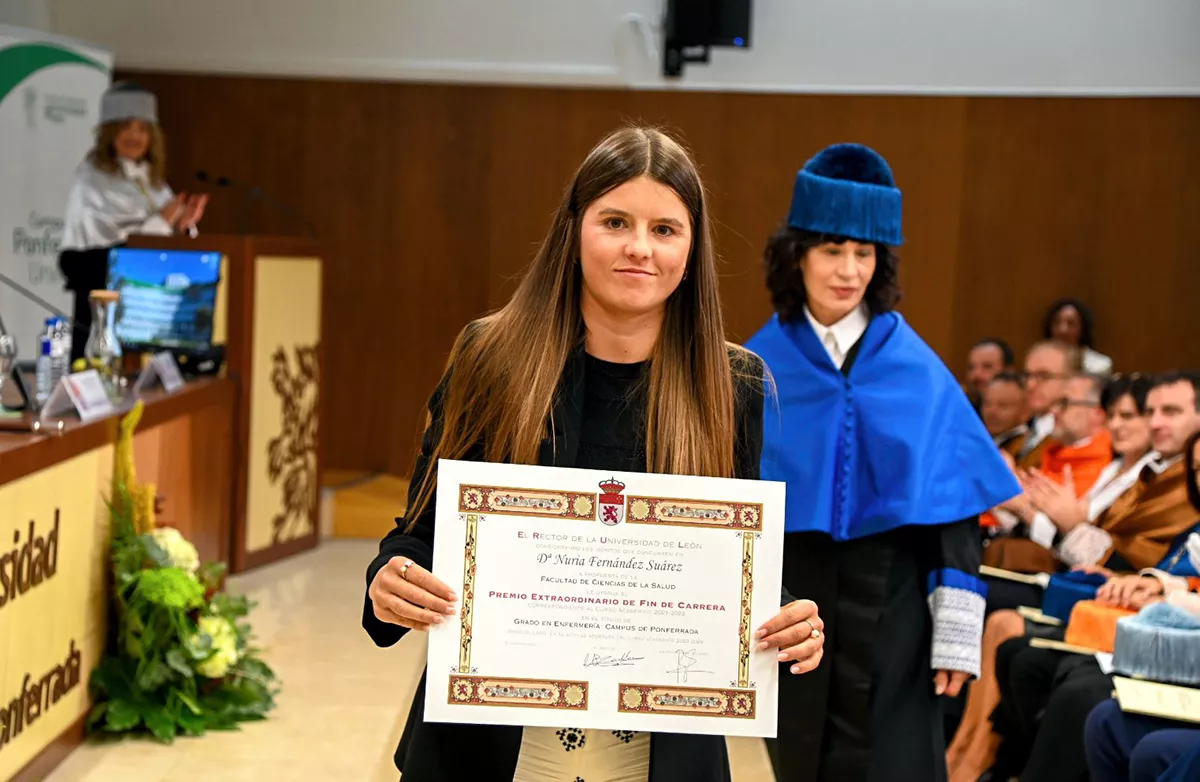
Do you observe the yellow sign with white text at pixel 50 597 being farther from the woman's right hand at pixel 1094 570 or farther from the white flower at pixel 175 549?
the woman's right hand at pixel 1094 570

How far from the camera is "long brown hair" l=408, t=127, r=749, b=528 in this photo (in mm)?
1814

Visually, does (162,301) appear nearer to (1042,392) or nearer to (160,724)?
(160,724)

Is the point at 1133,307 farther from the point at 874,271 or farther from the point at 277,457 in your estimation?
the point at 874,271

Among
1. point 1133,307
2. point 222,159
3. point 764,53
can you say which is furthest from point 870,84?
point 222,159

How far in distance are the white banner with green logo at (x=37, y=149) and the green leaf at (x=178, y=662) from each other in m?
3.60

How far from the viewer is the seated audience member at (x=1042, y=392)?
18.1 feet

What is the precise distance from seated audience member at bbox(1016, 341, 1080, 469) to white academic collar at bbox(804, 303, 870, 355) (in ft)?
8.98

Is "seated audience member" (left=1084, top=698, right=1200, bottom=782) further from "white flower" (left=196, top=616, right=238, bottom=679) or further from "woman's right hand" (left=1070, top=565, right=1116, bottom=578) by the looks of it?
"white flower" (left=196, top=616, right=238, bottom=679)

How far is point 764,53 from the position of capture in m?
8.82

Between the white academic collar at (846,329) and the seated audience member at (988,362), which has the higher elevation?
the white academic collar at (846,329)

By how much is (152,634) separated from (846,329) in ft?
8.17

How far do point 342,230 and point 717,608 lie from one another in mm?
7656

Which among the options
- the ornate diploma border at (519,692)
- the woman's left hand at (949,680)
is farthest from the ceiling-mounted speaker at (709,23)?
the ornate diploma border at (519,692)
